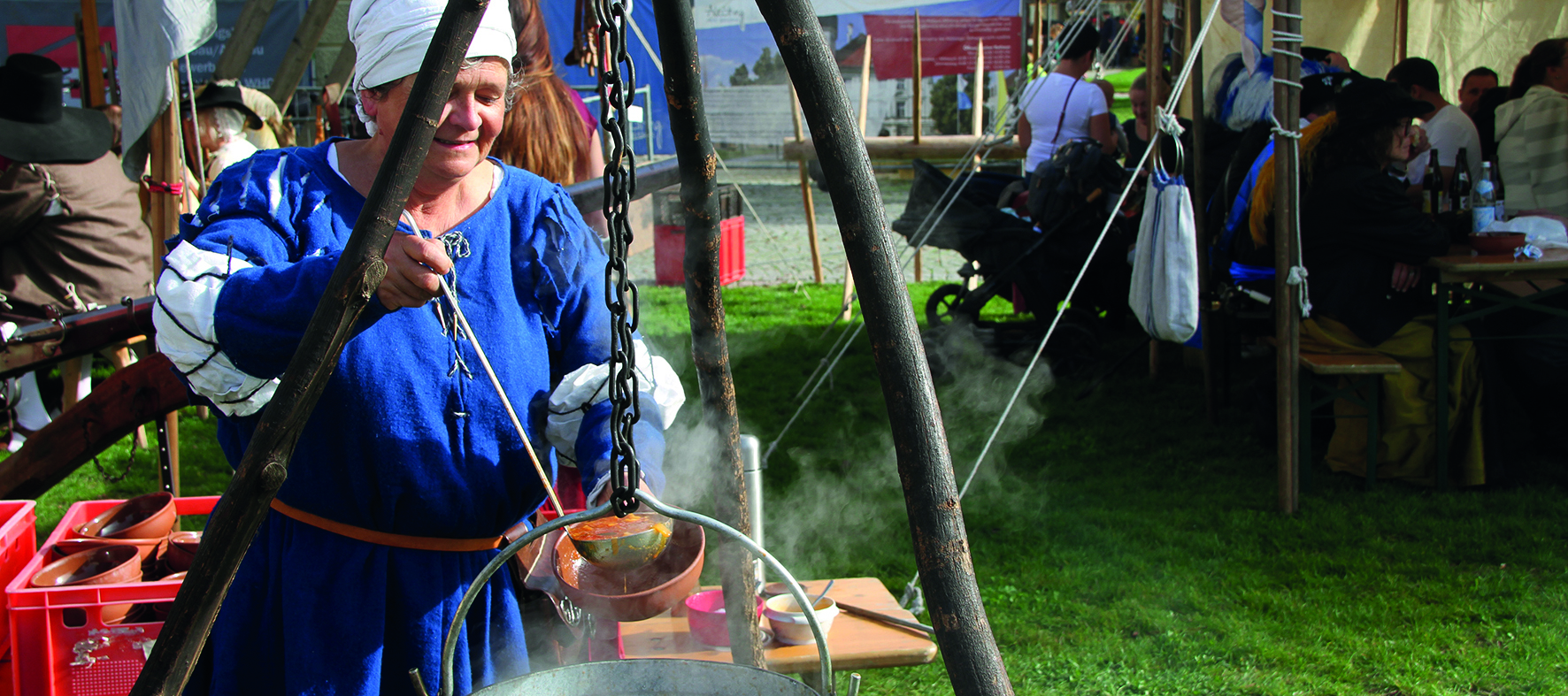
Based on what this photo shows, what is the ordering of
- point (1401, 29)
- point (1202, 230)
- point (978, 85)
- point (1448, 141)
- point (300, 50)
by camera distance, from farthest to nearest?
point (978, 85), point (1401, 29), point (300, 50), point (1448, 141), point (1202, 230)

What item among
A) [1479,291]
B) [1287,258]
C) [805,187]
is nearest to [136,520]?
[1287,258]

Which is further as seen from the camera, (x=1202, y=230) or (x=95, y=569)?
(x=1202, y=230)

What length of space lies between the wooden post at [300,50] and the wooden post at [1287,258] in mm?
5504

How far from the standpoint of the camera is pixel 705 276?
1.35 meters

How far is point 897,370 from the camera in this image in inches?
41.8

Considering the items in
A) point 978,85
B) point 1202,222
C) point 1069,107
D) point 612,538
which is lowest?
point 612,538

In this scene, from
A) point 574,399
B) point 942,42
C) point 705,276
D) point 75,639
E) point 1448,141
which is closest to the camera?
point 705,276

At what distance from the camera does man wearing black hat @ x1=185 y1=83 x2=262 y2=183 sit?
15.5ft

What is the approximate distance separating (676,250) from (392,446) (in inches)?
270

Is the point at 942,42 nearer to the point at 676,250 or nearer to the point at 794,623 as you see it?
the point at 676,250

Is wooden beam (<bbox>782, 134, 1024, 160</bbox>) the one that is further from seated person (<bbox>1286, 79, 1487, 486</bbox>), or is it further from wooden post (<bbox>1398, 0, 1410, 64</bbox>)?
seated person (<bbox>1286, 79, 1487, 486</bbox>)

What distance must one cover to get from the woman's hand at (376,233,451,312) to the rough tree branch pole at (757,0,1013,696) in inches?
17.5

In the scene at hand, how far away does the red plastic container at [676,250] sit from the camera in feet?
26.6

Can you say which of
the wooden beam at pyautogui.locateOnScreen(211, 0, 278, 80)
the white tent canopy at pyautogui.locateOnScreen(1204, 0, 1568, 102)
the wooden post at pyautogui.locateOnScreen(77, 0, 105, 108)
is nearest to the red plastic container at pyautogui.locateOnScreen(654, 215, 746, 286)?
the wooden beam at pyautogui.locateOnScreen(211, 0, 278, 80)
